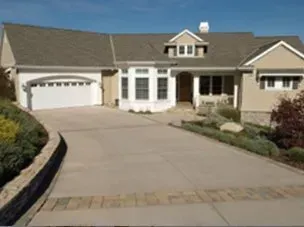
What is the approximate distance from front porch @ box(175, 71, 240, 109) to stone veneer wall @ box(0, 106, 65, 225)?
19024 millimetres

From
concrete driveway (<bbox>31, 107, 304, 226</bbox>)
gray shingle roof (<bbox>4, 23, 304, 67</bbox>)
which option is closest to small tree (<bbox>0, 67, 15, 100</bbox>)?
gray shingle roof (<bbox>4, 23, 304, 67</bbox>)

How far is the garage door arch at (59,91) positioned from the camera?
84.8ft

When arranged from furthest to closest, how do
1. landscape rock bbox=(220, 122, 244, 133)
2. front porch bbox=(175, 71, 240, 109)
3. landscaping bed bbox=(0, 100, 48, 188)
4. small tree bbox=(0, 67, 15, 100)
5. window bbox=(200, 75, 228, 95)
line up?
window bbox=(200, 75, 228, 95)
front porch bbox=(175, 71, 240, 109)
small tree bbox=(0, 67, 15, 100)
landscape rock bbox=(220, 122, 244, 133)
landscaping bed bbox=(0, 100, 48, 188)

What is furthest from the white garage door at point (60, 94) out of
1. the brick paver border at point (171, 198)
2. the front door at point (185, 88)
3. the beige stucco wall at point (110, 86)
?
the brick paver border at point (171, 198)

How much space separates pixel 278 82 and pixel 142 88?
400 inches

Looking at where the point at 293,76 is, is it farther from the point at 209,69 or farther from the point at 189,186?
the point at 189,186

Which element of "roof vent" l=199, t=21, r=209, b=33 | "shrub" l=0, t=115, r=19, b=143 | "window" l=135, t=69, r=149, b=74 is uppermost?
"roof vent" l=199, t=21, r=209, b=33

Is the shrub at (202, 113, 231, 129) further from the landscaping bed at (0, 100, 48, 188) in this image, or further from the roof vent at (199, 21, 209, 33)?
the roof vent at (199, 21, 209, 33)

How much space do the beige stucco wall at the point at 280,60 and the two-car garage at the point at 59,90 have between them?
44.2 feet

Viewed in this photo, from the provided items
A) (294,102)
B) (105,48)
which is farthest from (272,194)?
(105,48)

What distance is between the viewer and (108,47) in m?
32.5

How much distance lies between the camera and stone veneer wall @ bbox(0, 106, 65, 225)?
223 inches

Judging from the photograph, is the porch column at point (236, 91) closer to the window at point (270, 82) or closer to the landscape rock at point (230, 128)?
the window at point (270, 82)

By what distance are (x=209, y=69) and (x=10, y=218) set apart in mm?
23448
